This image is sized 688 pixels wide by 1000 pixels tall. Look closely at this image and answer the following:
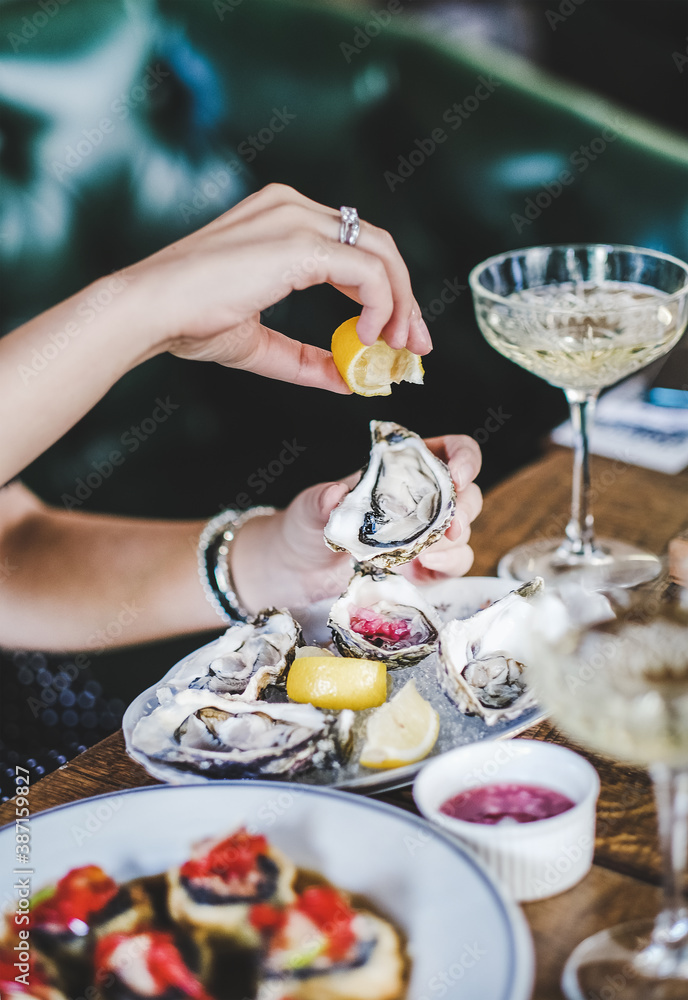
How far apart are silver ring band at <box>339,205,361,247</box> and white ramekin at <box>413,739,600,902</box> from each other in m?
0.39

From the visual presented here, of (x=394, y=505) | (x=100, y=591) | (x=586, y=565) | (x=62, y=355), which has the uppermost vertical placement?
(x=62, y=355)

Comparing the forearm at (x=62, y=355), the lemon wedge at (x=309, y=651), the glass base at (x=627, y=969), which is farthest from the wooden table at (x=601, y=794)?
the forearm at (x=62, y=355)

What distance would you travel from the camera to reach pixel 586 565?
2.88 feet

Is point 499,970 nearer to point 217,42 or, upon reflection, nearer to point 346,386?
point 346,386

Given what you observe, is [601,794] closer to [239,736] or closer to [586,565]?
[239,736]

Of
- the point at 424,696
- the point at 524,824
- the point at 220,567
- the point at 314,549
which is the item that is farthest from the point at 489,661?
the point at 220,567

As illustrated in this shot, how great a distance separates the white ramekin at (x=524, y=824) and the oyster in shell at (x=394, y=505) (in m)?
0.20

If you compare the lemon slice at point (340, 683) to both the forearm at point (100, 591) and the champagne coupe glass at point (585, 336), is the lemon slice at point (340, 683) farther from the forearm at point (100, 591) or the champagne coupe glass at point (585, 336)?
the forearm at point (100, 591)

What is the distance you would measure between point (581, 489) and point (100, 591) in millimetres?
530

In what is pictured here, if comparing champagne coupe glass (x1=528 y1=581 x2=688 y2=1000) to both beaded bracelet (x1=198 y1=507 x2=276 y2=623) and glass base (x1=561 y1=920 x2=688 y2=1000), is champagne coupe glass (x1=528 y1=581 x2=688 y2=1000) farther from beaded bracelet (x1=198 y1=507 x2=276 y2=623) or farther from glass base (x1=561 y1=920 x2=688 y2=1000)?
beaded bracelet (x1=198 y1=507 x2=276 y2=623)

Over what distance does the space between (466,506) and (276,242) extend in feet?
0.85

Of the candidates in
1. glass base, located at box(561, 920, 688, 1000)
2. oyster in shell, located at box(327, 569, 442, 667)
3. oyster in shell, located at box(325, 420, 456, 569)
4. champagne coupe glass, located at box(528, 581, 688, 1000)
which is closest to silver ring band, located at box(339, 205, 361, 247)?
oyster in shell, located at box(325, 420, 456, 569)

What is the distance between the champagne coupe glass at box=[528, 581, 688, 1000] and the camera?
38cm

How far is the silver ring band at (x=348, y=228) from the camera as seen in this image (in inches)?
28.0
